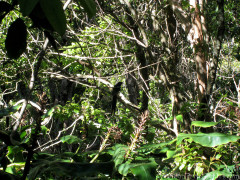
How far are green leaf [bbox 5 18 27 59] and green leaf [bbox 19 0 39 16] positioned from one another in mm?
256

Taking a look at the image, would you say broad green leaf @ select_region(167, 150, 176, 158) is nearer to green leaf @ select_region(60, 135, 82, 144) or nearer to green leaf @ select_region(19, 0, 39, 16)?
green leaf @ select_region(60, 135, 82, 144)

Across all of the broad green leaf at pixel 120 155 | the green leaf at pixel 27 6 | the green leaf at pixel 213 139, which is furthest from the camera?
the green leaf at pixel 213 139

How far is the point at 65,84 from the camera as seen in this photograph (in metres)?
6.93

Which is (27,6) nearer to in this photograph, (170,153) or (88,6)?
(88,6)

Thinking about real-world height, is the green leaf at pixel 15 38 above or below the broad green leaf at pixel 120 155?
above

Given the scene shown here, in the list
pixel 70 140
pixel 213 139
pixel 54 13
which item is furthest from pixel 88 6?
pixel 70 140

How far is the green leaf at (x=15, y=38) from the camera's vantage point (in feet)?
2.62

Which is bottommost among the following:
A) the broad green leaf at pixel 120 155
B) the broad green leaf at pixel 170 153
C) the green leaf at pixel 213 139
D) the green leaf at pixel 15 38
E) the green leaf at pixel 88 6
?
the broad green leaf at pixel 170 153

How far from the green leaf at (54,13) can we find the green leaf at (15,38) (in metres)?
0.25

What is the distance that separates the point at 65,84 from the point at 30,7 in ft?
21.4

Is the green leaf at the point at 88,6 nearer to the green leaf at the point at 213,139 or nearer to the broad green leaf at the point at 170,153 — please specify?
the green leaf at the point at 213,139

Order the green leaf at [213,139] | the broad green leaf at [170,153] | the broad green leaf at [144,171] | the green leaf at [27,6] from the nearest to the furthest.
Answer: the green leaf at [27,6] → the broad green leaf at [144,171] → the green leaf at [213,139] → the broad green leaf at [170,153]

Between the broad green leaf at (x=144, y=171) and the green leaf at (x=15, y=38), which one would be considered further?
the broad green leaf at (x=144, y=171)

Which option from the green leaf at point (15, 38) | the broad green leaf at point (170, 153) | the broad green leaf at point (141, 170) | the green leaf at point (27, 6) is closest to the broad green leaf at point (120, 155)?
the broad green leaf at point (141, 170)
